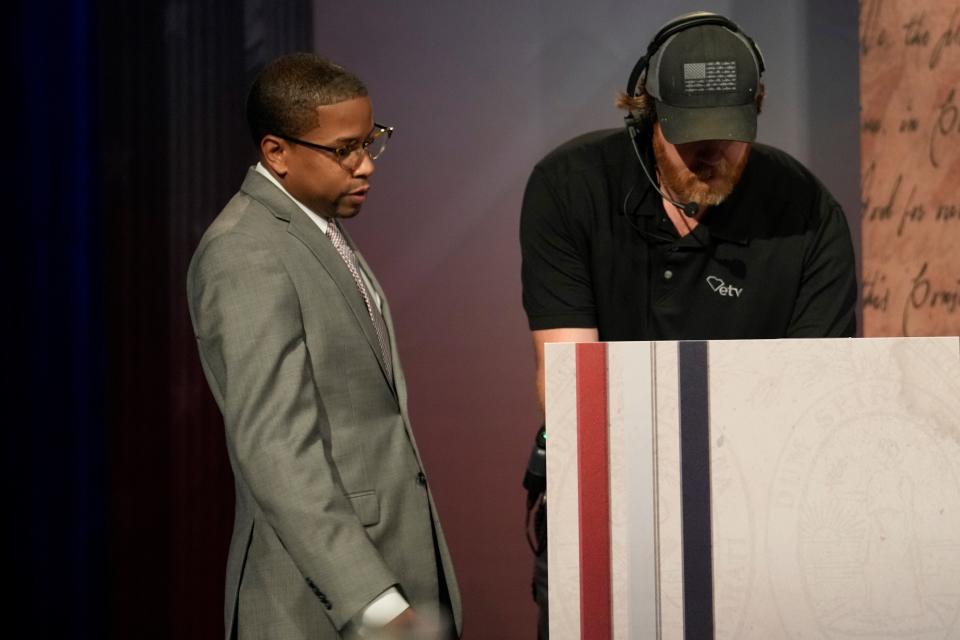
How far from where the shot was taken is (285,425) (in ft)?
4.49

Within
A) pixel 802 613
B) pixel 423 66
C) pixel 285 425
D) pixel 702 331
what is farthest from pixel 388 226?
pixel 802 613

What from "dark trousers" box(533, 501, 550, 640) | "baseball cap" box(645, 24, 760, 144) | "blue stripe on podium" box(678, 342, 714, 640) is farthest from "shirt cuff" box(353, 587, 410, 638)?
"baseball cap" box(645, 24, 760, 144)

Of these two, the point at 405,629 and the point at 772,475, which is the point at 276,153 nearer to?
the point at 405,629

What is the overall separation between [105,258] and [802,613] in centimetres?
204

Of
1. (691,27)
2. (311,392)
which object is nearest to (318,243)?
(311,392)

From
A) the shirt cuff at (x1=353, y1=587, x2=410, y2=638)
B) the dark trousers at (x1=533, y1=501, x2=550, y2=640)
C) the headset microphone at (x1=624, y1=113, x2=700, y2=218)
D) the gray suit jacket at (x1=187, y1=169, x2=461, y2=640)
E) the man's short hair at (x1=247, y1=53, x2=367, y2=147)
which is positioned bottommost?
the dark trousers at (x1=533, y1=501, x2=550, y2=640)

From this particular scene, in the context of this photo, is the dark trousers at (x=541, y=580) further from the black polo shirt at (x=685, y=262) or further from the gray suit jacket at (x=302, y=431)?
the black polo shirt at (x=685, y=262)

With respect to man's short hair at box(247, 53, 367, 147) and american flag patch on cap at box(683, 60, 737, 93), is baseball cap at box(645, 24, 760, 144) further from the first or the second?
man's short hair at box(247, 53, 367, 147)

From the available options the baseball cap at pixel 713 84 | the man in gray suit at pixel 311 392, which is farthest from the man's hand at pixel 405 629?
the baseball cap at pixel 713 84

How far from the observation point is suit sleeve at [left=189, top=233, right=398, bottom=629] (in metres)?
1.35

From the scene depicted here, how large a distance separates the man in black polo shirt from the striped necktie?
9.2 inches

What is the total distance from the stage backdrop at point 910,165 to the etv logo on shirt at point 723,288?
2.94ft

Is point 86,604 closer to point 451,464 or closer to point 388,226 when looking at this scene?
point 451,464

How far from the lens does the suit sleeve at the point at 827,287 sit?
5.48ft
